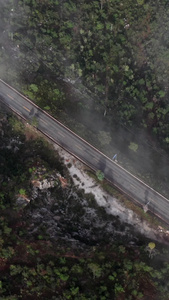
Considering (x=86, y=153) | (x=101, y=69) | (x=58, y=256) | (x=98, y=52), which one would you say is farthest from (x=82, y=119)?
(x=58, y=256)

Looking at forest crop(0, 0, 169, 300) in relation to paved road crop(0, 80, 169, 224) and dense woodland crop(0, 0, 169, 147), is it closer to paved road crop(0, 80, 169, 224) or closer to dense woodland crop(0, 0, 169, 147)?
dense woodland crop(0, 0, 169, 147)

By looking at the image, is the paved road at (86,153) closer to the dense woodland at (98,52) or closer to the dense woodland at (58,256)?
the dense woodland at (98,52)

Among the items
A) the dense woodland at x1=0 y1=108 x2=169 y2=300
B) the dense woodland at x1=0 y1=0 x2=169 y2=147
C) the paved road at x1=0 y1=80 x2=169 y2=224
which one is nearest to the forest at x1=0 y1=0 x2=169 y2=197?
the dense woodland at x1=0 y1=0 x2=169 y2=147

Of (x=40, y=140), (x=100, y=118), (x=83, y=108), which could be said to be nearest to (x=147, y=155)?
(x=100, y=118)

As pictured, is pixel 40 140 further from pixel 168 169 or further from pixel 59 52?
pixel 168 169

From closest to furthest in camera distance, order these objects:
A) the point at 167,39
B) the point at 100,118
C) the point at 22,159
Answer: the point at 22,159 → the point at 100,118 → the point at 167,39

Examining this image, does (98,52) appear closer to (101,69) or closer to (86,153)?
(101,69)
